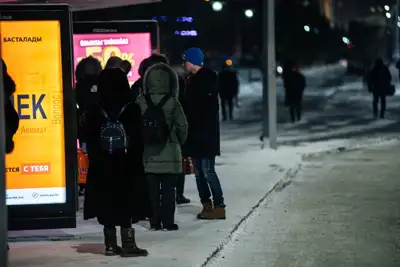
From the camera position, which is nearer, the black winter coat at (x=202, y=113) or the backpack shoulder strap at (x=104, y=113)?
the backpack shoulder strap at (x=104, y=113)

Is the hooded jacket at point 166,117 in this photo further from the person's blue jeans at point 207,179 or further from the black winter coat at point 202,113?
the person's blue jeans at point 207,179

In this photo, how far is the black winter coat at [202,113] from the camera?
10.3m

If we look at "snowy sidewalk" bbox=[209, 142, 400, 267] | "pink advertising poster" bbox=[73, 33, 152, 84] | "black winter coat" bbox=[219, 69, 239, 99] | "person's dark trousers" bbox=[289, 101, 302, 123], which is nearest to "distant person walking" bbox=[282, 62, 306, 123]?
"person's dark trousers" bbox=[289, 101, 302, 123]

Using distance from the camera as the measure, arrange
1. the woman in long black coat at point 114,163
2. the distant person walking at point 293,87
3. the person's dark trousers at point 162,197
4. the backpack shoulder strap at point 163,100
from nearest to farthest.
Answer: the woman in long black coat at point 114,163, the backpack shoulder strap at point 163,100, the person's dark trousers at point 162,197, the distant person walking at point 293,87

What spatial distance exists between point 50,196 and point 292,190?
4.76 meters

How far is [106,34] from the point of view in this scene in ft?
45.5

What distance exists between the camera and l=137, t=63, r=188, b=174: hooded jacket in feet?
31.4

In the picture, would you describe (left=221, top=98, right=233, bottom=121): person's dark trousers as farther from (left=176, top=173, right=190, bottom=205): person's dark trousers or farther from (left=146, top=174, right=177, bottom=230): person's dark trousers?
(left=146, top=174, right=177, bottom=230): person's dark trousers

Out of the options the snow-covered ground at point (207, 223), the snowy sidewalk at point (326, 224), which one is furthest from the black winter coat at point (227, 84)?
the snowy sidewalk at point (326, 224)

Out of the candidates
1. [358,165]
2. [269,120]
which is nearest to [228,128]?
[269,120]

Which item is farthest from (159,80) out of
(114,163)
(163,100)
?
(114,163)

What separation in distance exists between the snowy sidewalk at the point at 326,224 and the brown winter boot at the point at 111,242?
35.9 inches

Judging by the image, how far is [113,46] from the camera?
1399 centimetres

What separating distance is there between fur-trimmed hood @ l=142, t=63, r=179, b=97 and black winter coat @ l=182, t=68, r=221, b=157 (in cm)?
73
